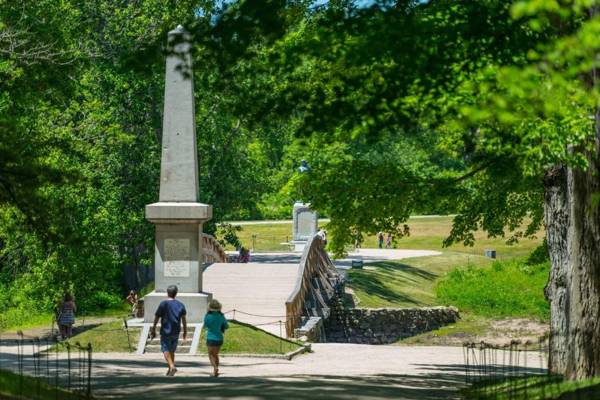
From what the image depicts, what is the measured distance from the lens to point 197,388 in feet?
54.2

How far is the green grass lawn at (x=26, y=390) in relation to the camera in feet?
41.6

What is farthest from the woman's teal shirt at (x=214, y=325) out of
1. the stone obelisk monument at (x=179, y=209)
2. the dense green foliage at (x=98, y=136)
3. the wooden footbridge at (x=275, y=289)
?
the dense green foliage at (x=98, y=136)

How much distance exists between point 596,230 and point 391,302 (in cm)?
3177

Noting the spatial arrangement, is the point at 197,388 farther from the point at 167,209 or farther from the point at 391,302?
the point at 391,302

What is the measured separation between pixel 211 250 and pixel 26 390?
1249 inches

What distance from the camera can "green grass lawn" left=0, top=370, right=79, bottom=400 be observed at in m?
12.7

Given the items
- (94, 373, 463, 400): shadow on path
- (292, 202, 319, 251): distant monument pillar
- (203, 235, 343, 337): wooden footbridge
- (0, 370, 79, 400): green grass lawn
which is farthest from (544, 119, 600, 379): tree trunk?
(292, 202, 319, 251): distant monument pillar

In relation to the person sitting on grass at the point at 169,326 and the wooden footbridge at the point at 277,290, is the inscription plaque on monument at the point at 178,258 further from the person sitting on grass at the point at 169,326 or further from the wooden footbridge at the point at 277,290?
the person sitting on grass at the point at 169,326

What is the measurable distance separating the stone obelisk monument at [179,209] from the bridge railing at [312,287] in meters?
4.94

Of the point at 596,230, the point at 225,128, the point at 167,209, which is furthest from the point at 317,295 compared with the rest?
the point at 596,230

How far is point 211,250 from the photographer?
148 feet

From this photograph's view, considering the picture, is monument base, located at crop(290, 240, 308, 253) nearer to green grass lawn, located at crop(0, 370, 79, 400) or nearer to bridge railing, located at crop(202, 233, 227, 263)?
bridge railing, located at crop(202, 233, 227, 263)

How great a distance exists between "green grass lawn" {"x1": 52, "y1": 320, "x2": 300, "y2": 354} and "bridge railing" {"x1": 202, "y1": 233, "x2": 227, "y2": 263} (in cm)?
1530

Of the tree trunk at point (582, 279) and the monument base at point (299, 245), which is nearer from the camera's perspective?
the tree trunk at point (582, 279)
